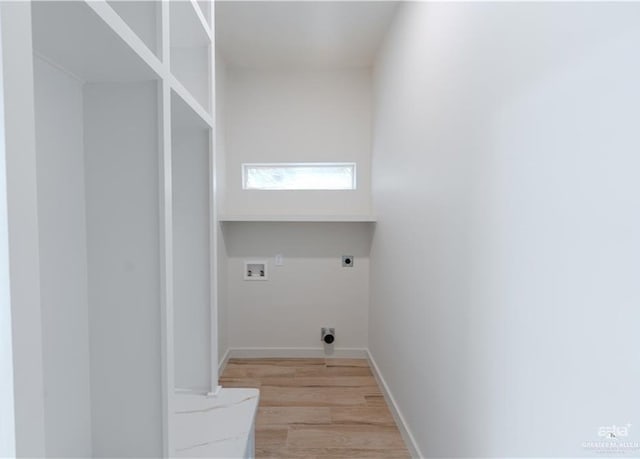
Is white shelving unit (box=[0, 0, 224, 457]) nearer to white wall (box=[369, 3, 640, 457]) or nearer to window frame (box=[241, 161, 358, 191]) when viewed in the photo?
white wall (box=[369, 3, 640, 457])

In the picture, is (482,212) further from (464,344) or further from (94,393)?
(94,393)

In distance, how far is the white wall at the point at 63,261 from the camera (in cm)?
71

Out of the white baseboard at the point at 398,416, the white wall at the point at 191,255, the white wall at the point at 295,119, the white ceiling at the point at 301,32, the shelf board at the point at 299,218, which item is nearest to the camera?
the white wall at the point at 191,255

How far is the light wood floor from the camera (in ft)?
5.95

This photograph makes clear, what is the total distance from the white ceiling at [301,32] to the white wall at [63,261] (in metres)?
1.71

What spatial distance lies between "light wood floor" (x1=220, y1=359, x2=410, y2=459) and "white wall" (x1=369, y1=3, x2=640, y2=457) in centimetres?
40

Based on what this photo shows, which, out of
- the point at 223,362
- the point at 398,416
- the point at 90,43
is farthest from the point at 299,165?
the point at 90,43

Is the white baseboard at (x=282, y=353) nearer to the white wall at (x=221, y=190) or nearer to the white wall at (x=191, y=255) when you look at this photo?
the white wall at (x=221, y=190)

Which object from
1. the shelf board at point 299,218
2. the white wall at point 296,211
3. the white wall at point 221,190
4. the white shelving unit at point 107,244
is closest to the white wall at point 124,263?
the white shelving unit at point 107,244

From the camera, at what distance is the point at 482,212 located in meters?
1.10

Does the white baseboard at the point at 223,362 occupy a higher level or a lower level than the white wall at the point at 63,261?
lower

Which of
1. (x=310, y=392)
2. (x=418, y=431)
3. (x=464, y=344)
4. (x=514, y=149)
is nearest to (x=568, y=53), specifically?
(x=514, y=149)

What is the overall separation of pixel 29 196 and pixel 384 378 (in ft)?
8.05

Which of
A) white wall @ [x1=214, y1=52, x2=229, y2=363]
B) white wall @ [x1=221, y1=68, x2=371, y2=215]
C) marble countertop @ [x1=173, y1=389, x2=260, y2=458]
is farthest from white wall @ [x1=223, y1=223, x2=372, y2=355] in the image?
marble countertop @ [x1=173, y1=389, x2=260, y2=458]
